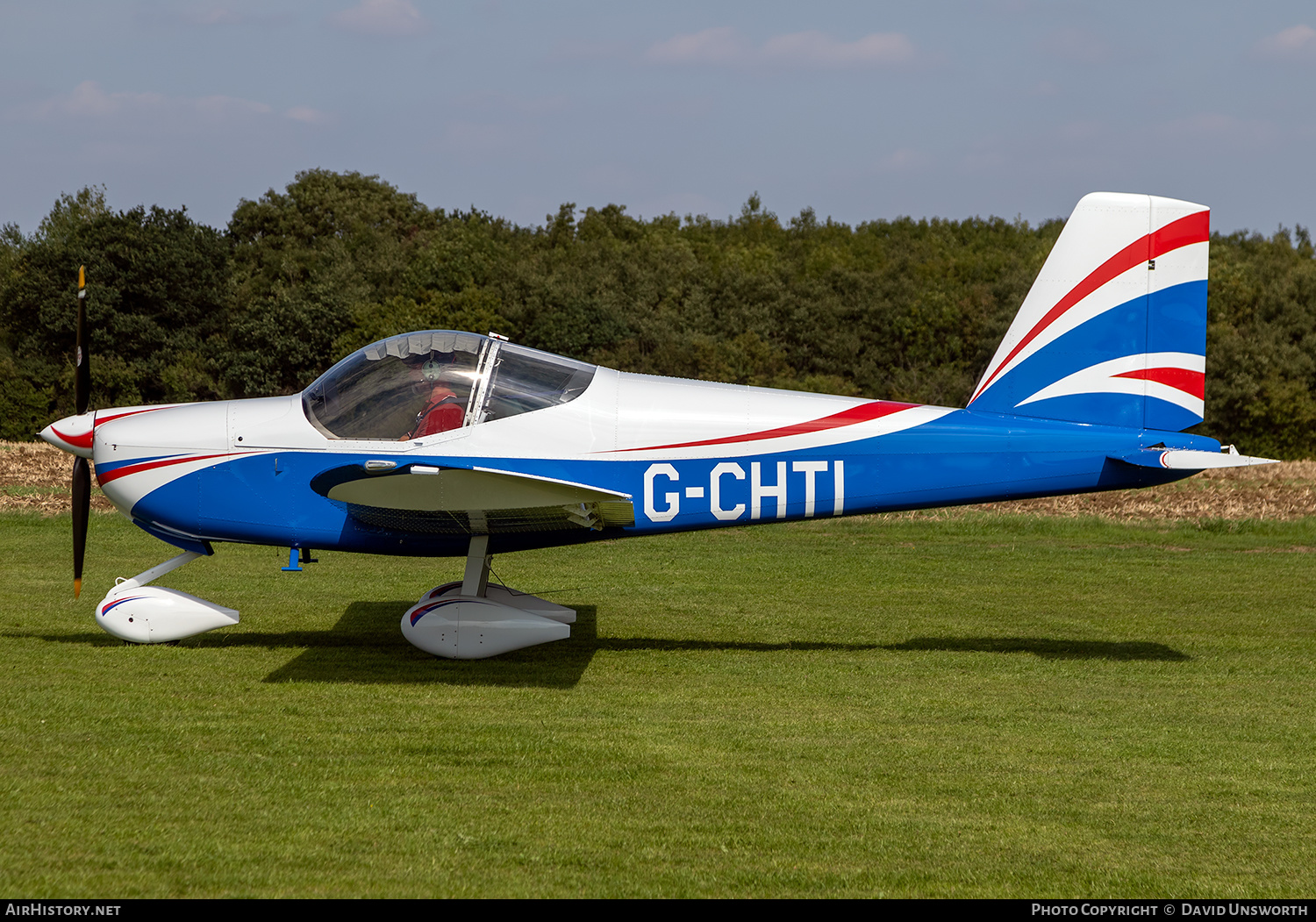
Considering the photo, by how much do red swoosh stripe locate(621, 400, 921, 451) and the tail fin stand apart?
0.94 metres

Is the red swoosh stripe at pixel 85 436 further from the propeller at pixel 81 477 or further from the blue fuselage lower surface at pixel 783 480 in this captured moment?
the blue fuselage lower surface at pixel 783 480

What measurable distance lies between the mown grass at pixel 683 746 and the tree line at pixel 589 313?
90.0 feet

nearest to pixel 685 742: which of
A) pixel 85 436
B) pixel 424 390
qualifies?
pixel 424 390

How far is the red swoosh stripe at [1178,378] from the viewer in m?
7.98

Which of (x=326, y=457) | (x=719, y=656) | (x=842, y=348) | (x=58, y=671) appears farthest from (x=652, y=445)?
(x=842, y=348)

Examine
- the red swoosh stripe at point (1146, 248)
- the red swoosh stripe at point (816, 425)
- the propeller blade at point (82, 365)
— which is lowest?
the red swoosh stripe at point (816, 425)

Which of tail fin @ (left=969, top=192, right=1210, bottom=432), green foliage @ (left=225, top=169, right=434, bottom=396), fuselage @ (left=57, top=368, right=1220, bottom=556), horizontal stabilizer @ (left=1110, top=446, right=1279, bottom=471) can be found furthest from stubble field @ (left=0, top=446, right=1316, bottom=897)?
green foliage @ (left=225, top=169, right=434, bottom=396)

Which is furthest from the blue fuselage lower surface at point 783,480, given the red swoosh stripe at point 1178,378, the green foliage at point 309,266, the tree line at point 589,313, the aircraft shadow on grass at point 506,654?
the green foliage at point 309,266

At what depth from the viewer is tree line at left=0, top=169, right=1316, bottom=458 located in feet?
123

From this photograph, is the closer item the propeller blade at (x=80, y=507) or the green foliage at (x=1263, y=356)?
the propeller blade at (x=80, y=507)

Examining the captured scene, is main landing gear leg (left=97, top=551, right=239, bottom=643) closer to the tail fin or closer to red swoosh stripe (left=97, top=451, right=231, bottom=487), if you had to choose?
red swoosh stripe (left=97, top=451, right=231, bottom=487)

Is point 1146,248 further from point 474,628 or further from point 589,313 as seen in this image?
point 589,313

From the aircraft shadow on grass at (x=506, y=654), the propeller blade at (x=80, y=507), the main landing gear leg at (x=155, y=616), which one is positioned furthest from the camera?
the propeller blade at (x=80, y=507)
